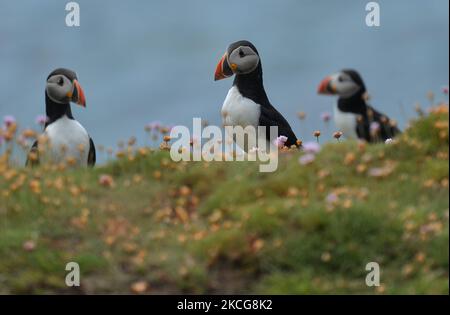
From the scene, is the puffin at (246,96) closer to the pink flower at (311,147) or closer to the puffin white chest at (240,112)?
the puffin white chest at (240,112)

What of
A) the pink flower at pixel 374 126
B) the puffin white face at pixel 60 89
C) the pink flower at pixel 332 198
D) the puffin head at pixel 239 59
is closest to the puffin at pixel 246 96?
the puffin head at pixel 239 59

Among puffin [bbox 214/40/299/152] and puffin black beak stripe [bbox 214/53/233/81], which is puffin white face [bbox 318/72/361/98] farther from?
puffin black beak stripe [bbox 214/53/233/81]

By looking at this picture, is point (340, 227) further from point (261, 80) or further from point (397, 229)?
point (261, 80)

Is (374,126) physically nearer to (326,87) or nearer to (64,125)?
(326,87)

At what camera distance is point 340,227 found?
919cm

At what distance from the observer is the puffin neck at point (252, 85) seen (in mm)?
15258

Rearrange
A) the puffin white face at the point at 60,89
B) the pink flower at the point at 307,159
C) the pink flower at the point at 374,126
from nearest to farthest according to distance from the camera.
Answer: the pink flower at the point at 307,159
the pink flower at the point at 374,126
the puffin white face at the point at 60,89

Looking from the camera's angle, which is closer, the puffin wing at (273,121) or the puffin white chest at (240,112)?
the puffin white chest at (240,112)

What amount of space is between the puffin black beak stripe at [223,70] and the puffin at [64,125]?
2971 millimetres

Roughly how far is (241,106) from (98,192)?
5.06 m

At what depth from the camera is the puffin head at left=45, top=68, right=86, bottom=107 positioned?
12.9 meters

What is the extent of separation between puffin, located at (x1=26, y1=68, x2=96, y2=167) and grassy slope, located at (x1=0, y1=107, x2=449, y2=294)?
2.03 metres

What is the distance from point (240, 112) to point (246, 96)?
39cm
